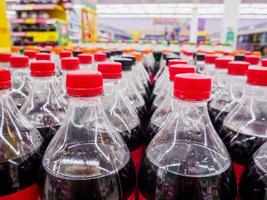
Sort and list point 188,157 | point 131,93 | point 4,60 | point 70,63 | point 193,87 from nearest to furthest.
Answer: point 193,87
point 188,157
point 70,63
point 131,93
point 4,60

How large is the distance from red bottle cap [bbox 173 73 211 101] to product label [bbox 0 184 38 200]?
38 cm

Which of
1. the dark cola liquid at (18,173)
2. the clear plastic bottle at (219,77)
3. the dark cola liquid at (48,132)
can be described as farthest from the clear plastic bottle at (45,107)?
the clear plastic bottle at (219,77)

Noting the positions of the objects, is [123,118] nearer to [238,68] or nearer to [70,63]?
[70,63]

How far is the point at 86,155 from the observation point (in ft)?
1.83

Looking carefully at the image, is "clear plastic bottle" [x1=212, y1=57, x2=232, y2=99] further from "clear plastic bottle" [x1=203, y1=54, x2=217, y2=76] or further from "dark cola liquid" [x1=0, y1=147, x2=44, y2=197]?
"dark cola liquid" [x1=0, y1=147, x2=44, y2=197]

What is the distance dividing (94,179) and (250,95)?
49 centimetres

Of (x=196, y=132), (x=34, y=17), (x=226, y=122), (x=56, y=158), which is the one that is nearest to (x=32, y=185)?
(x=56, y=158)

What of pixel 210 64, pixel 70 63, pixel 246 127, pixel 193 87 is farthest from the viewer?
pixel 210 64

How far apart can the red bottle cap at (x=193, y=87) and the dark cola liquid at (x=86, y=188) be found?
0.23 metres

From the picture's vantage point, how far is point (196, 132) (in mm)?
577

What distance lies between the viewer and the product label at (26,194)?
19.9 inches

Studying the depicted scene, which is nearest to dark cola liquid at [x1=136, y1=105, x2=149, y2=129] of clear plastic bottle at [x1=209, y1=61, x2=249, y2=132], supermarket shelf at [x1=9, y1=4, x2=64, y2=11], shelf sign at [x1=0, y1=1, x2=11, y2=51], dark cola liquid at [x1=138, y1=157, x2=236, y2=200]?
clear plastic bottle at [x1=209, y1=61, x2=249, y2=132]

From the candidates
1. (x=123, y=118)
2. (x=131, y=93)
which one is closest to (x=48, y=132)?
(x=123, y=118)

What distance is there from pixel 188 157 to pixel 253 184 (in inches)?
5.6
